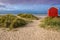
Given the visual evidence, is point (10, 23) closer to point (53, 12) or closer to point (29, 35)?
point (29, 35)

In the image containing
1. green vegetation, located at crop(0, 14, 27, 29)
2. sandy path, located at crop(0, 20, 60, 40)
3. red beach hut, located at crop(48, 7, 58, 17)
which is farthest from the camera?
red beach hut, located at crop(48, 7, 58, 17)

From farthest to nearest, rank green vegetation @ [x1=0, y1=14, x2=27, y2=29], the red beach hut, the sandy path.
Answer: the red beach hut
green vegetation @ [x1=0, y1=14, x2=27, y2=29]
the sandy path

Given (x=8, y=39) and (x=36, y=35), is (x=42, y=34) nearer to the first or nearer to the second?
(x=36, y=35)

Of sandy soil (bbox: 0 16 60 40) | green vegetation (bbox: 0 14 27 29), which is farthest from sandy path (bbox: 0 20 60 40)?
green vegetation (bbox: 0 14 27 29)

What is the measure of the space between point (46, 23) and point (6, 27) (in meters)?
1.41

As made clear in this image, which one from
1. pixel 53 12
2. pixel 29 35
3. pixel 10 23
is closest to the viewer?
pixel 29 35

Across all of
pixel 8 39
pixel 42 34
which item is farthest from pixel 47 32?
pixel 8 39

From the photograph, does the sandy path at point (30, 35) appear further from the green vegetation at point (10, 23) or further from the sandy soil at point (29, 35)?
the green vegetation at point (10, 23)

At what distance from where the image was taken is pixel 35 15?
7.66 metres

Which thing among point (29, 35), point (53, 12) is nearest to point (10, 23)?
point (29, 35)

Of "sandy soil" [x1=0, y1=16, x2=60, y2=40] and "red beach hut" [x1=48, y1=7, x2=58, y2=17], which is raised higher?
"red beach hut" [x1=48, y1=7, x2=58, y2=17]

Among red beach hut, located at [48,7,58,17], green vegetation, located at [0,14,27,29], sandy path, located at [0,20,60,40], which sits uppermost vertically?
red beach hut, located at [48,7,58,17]

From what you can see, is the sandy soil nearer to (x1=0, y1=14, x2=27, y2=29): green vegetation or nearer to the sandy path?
the sandy path

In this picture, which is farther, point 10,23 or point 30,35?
point 10,23
